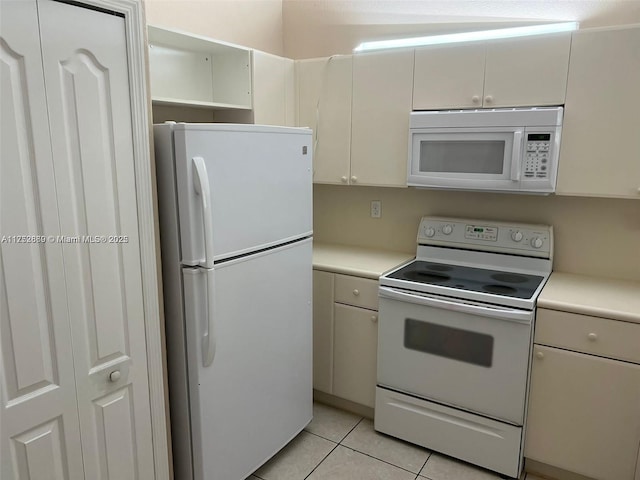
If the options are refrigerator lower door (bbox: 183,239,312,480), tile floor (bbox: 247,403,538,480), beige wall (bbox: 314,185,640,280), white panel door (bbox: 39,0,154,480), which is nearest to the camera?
white panel door (bbox: 39,0,154,480)

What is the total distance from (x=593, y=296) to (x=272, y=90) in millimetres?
1996

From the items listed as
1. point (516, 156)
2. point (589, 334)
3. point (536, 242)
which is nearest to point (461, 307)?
point (589, 334)

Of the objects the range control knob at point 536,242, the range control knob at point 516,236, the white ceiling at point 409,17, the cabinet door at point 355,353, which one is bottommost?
the cabinet door at point 355,353

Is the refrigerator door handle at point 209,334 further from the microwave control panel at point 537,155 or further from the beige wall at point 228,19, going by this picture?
the microwave control panel at point 537,155

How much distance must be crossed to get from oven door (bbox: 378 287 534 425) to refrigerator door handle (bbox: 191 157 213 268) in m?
1.04

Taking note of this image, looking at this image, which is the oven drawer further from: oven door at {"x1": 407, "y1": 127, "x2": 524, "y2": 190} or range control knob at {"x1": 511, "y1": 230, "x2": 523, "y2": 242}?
oven door at {"x1": 407, "y1": 127, "x2": 524, "y2": 190}

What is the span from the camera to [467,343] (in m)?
2.27

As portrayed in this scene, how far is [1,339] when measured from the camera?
1295 mm

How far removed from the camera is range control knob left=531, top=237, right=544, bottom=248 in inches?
98.8

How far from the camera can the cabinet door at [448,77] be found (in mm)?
2369

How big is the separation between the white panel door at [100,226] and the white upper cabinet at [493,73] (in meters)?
1.57

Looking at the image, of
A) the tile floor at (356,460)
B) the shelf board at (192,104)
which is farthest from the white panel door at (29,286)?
the tile floor at (356,460)

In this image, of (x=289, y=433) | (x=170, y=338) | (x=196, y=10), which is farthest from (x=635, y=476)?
(x=196, y=10)

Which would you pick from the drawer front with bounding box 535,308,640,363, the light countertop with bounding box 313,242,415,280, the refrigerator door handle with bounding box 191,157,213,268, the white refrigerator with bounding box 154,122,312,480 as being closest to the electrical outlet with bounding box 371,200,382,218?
the light countertop with bounding box 313,242,415,280
